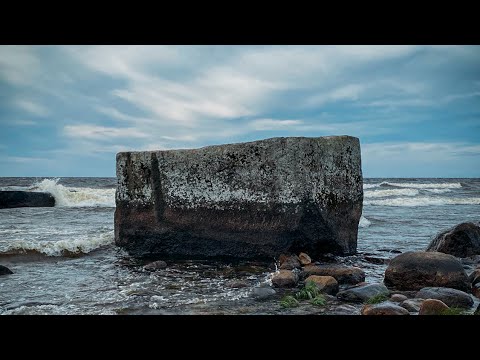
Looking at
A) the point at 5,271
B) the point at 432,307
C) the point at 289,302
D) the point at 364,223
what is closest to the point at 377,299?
the point at 432,307

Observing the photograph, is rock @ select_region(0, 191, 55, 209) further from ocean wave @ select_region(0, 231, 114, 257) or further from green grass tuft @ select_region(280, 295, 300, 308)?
green grass tuft @ select_region(280, 295, 300, 308)

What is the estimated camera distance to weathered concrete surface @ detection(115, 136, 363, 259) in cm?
721

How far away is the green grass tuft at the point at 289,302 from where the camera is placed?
4766mm

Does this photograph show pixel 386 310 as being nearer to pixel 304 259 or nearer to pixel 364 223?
pixel 304 259

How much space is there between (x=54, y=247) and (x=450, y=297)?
23.5 feet

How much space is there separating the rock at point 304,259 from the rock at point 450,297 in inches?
88.9

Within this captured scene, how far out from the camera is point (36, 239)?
9609 millimetres

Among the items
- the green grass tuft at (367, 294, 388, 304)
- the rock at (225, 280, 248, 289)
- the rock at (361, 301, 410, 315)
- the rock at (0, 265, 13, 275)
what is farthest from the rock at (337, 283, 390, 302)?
the rock at (0, 265, 13, 275)

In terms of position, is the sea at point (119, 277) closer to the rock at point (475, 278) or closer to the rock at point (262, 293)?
the rock at point (262, 293)

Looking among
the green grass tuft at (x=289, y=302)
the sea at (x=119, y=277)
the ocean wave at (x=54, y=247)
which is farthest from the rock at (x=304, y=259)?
the ocean wave at (x=54, y=247)

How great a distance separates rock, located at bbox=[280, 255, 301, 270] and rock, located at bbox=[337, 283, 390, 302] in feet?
5.26

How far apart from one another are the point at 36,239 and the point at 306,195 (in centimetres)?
634
